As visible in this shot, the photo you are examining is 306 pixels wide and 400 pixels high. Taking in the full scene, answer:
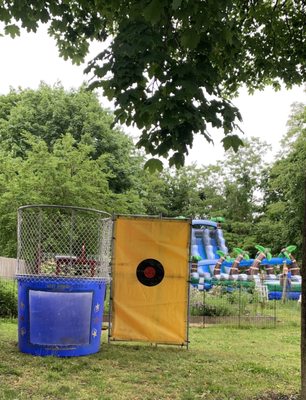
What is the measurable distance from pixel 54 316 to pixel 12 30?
3934mm

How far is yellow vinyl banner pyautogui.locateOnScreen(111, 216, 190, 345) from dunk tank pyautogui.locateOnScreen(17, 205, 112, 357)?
0.41 metres

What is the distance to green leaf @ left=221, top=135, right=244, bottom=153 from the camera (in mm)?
4758

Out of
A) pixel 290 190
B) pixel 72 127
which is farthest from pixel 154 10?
pixel 72 127

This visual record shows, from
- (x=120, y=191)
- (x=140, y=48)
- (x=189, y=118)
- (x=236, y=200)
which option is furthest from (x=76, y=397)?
(x=236, y=200)

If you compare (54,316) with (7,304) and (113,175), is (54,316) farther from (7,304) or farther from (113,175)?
(113,175)

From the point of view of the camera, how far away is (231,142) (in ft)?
15.7

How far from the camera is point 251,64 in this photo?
805cm

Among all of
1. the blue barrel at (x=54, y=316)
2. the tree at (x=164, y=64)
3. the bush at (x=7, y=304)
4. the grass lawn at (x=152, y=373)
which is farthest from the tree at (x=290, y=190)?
the tree at (x=164, y=64)

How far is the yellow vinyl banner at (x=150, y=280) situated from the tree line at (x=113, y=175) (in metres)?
2.02

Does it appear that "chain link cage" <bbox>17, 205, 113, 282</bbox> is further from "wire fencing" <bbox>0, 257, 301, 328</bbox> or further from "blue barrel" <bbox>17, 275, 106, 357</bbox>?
"wire fencing" <bbox>0, 257, 301, 328</bbox>

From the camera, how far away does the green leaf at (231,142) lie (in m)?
4.76

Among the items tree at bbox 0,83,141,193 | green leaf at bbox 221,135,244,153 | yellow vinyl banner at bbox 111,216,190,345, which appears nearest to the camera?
green leaf at bbox 221,135,244,153

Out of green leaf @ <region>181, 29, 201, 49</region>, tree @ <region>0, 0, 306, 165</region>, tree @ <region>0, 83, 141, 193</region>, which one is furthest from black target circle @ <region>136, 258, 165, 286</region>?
tree @ <region>0, 83, 141, 193</region>

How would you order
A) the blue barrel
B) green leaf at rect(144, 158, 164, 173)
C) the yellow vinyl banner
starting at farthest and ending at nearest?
the yellow vinyl banner, the blue barrel, green leaf at rect(144, 158, 164, 173)
